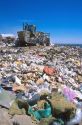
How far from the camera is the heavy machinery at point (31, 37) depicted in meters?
31.9

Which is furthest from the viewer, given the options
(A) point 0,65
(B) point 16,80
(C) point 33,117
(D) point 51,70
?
(A) point 0,65

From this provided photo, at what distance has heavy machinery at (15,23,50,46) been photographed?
31938 mm

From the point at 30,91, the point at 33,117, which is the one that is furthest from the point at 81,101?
the point at 33,117

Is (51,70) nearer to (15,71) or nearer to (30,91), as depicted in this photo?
(15,71)

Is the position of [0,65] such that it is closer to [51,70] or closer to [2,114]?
[51,70]

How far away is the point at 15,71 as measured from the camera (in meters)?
11.6

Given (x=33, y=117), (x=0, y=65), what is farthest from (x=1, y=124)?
(x=0, y=65)

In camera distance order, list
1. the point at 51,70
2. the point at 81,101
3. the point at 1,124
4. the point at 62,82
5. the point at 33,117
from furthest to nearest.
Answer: the point at 51,70
the point at 62,82
the point at 81,101
the point at 33,117
the point at 1,124

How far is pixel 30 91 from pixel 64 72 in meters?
4.13

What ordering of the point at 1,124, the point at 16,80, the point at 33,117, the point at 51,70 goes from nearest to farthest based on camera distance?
the point at 1,124 → the point at 33,117 → the point at 16,80 → the point at 51,70

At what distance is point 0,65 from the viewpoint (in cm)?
1302

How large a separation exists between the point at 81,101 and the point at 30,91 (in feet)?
5.07

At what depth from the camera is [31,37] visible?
3309cm

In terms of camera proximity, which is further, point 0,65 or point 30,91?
point 0,65
